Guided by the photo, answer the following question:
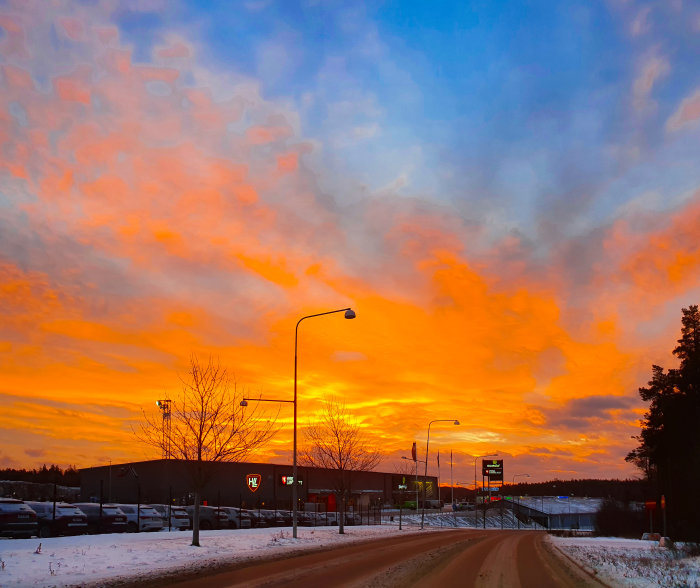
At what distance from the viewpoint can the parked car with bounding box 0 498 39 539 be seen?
2809cm

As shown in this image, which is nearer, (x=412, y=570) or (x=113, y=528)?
(x=412, y=570)

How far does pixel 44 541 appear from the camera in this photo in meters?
26.7

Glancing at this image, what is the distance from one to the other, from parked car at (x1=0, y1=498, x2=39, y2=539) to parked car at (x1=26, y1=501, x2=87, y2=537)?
65.2 inches

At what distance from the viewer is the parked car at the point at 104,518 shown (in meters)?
35.5

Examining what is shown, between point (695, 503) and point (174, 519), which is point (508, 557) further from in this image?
point (695, 503)

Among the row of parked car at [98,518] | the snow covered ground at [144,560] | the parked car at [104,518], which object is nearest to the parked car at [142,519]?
the row of parked car at [98,518]

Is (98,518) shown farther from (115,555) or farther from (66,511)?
(115,555)

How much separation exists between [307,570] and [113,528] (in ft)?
64.4

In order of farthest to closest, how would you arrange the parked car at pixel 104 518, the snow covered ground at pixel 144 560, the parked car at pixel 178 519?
1. the parked car at pixel 178 519
2. the parked car at pixel 104 518
3. the snow covered ground at pixel 144 560

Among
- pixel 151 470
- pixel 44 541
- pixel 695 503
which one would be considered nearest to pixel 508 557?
pixel 44 541

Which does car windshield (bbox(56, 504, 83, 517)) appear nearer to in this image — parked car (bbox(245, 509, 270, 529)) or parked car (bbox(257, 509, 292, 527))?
parked car (bbox(245, 509, 270, 529))

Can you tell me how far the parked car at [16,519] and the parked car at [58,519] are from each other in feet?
5.43

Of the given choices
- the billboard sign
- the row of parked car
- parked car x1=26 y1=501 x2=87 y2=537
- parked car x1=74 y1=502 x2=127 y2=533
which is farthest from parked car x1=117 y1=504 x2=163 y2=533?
the billboard sign

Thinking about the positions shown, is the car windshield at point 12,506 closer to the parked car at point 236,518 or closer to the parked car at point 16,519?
the parked car at point 16,519
